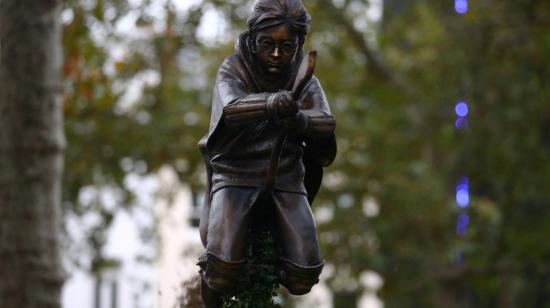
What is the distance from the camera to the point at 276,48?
19.7ft

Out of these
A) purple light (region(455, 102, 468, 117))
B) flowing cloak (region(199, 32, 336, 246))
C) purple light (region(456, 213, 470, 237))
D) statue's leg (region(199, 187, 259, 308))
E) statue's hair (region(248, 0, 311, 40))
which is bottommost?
purple light (region(456, 213, 470, 237))

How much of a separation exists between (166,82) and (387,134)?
356 cm

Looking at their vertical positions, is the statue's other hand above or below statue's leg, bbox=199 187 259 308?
above

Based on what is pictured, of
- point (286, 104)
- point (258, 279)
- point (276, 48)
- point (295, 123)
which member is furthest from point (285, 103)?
point (258, 279)

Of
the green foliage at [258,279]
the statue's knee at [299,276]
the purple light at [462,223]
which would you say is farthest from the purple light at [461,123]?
the statue's knee at [299,276]

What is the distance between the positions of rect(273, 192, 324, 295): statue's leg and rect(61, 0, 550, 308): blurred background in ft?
33.9

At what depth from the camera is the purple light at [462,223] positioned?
1862cm

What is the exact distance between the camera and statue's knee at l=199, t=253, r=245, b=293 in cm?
587

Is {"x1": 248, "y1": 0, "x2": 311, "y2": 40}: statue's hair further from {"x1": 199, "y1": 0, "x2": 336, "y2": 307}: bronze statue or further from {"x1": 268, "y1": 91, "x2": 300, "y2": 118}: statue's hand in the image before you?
{"x1": 268, "y1": 91, "x2": 300, "y2": 118}: statue's hand

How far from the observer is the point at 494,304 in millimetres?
24078

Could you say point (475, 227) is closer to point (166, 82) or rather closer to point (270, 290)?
point (166, 82)

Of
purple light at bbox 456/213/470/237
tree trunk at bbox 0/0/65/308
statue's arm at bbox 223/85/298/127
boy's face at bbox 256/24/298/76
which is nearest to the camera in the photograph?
statue's arm at bbox 223/85/298/127

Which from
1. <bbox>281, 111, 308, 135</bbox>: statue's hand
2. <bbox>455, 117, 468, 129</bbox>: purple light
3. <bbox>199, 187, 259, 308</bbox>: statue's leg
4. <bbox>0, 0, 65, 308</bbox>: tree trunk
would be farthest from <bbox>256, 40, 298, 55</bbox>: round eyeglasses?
<bbox>455, 117, 468, 129</bbox>: purple light

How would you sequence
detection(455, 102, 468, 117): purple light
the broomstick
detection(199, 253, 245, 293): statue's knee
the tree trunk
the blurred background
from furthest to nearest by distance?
detection(455, 102, 468, 117): purple light < the blurred background < the tree trunk < detection(199, 253, 245, 293): statue's knee < the broomstick
